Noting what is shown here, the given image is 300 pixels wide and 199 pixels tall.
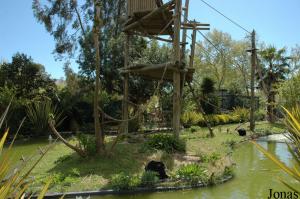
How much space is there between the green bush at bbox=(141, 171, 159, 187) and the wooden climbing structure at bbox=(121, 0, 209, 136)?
12.1 ft

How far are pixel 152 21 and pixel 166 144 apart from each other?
5.19 m

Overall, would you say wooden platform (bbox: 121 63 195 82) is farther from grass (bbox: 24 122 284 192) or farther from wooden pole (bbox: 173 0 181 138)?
grass (bbox: 24 122 284 192)

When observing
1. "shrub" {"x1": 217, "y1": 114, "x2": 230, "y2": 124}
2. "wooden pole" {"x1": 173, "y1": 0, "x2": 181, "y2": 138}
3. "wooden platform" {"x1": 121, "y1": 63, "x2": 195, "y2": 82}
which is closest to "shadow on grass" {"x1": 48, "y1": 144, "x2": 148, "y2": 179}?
"wooden pole" {"x1": 173, "y1": 0, "x2": 181, "y2": 138}


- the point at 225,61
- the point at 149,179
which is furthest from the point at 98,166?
the point at 225,61

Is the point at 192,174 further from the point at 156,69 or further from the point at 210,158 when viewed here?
the point at 156,69

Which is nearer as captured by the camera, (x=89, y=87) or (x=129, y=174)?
(x=129, y=174)

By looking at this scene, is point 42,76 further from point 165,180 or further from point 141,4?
point 165,180

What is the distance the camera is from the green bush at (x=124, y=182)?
6887 mm

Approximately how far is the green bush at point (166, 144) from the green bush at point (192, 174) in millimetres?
2123

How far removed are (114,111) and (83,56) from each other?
5.63 meters

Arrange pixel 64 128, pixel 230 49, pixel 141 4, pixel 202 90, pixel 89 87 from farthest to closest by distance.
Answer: pixel 230 49, pixel 202 90, pixel 89 87, pixel 64 128, pixel 141 4

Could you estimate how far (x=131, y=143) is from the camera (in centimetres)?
1132

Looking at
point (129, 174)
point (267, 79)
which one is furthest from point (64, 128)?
point (267, 79)

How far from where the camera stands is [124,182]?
694 cm
